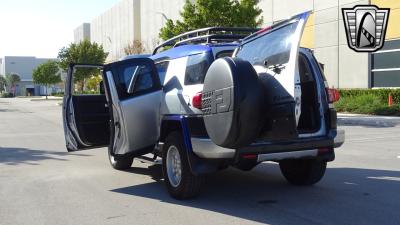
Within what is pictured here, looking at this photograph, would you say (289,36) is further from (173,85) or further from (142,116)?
(142,116)

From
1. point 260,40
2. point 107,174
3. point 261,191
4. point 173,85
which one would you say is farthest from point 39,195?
point 260,40

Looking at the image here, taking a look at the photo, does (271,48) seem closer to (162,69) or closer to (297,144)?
(297,144)

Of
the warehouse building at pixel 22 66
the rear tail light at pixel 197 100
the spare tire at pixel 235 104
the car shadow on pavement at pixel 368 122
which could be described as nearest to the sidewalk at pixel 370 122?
the car shadow on pavement at pixel 368 122

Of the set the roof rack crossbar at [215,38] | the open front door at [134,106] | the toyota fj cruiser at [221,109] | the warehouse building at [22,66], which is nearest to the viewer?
the toyota fj cruiser at [221,109]

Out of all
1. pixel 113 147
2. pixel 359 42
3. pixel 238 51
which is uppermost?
pixel 359 42

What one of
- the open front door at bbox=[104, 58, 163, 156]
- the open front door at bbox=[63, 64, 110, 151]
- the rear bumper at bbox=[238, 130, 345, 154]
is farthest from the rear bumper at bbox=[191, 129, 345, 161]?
the open front door at bbox=[63, 64, 110, 151]

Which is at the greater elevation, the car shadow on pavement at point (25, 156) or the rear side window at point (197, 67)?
the rear side window at point (197, 67)

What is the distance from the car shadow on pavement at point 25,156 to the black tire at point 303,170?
5499 mm

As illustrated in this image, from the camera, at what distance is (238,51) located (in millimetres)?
6516

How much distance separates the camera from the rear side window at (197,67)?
6590 millimetres

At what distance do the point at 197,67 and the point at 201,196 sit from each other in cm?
173

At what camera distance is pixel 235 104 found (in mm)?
5543

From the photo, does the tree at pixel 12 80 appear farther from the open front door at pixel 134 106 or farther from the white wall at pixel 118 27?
the open front door at pixel 134 106

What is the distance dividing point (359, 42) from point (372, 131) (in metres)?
12.7
